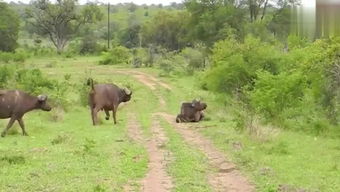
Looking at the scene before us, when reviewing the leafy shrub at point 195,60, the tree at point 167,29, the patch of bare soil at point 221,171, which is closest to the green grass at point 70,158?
the patch of bare soil at point 221,171

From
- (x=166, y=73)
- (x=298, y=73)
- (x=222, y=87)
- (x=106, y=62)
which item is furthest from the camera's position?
(x=106, y=62)

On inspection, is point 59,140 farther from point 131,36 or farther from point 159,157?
point 131,36

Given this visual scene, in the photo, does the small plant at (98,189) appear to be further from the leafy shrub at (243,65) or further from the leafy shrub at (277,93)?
the leafy shrub at (243,65)

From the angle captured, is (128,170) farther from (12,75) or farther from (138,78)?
(138,78)

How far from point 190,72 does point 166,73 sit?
2244 mm

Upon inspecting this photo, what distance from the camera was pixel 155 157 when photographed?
13.1 m

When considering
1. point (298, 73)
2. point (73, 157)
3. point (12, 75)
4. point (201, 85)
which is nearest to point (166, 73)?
point (201, 85)

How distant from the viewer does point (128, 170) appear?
1098 cm

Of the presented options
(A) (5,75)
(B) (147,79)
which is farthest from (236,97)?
(B) (147,79)

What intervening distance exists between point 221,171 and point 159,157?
7.05ft

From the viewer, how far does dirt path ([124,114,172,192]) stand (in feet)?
31.4

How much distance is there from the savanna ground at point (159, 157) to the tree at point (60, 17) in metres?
56.9

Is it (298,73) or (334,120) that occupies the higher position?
(298,73)

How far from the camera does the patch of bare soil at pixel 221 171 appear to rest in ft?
31.8
